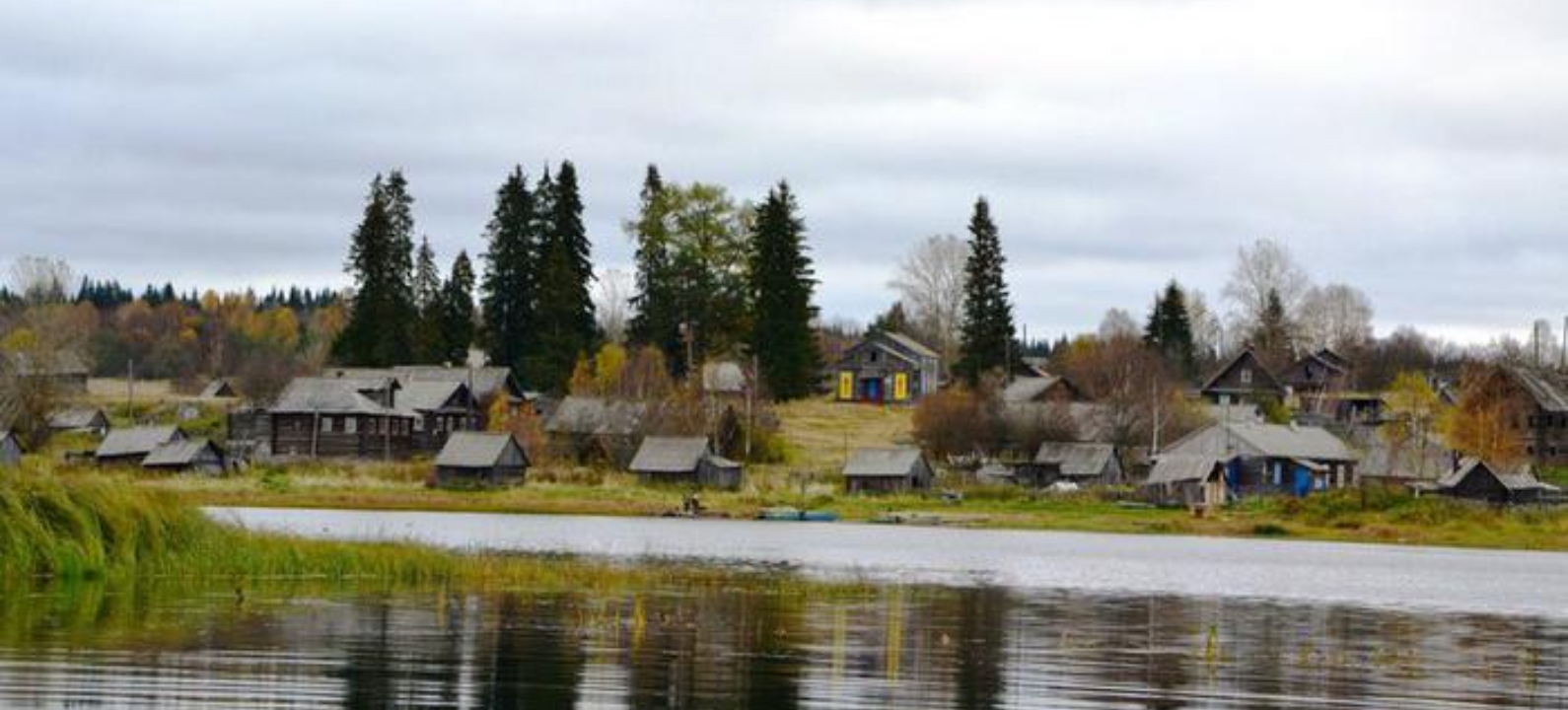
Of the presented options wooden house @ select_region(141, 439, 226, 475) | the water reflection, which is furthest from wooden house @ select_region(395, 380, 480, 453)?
the water reflection

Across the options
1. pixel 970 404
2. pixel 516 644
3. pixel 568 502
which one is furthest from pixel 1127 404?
pixel 516 644

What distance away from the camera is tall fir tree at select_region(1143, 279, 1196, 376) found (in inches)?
6639

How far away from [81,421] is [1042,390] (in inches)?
2316

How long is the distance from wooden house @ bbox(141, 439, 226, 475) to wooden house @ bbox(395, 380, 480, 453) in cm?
1453

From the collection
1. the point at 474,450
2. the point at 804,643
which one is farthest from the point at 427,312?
the point at 804,643

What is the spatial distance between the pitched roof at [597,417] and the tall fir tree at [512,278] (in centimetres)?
1672

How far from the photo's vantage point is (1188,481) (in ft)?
354

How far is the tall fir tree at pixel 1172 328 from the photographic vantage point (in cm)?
16862

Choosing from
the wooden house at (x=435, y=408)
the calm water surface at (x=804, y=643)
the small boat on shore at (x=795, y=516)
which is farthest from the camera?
the wooden house at (x=435, y=408)

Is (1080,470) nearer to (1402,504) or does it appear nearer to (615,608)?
(1402,504)

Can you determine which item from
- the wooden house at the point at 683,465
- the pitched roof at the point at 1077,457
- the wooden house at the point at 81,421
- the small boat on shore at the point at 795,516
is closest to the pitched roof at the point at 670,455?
the wooden house at the point at 683,465

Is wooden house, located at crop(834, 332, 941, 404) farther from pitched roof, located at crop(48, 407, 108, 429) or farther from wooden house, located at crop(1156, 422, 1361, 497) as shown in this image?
pitched roof, located at crop(48, 407, 108, 429)

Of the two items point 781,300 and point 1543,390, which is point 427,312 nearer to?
point 781,300

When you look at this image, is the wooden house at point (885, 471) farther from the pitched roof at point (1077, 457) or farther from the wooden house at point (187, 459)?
the wooden house at point (187, 459)
